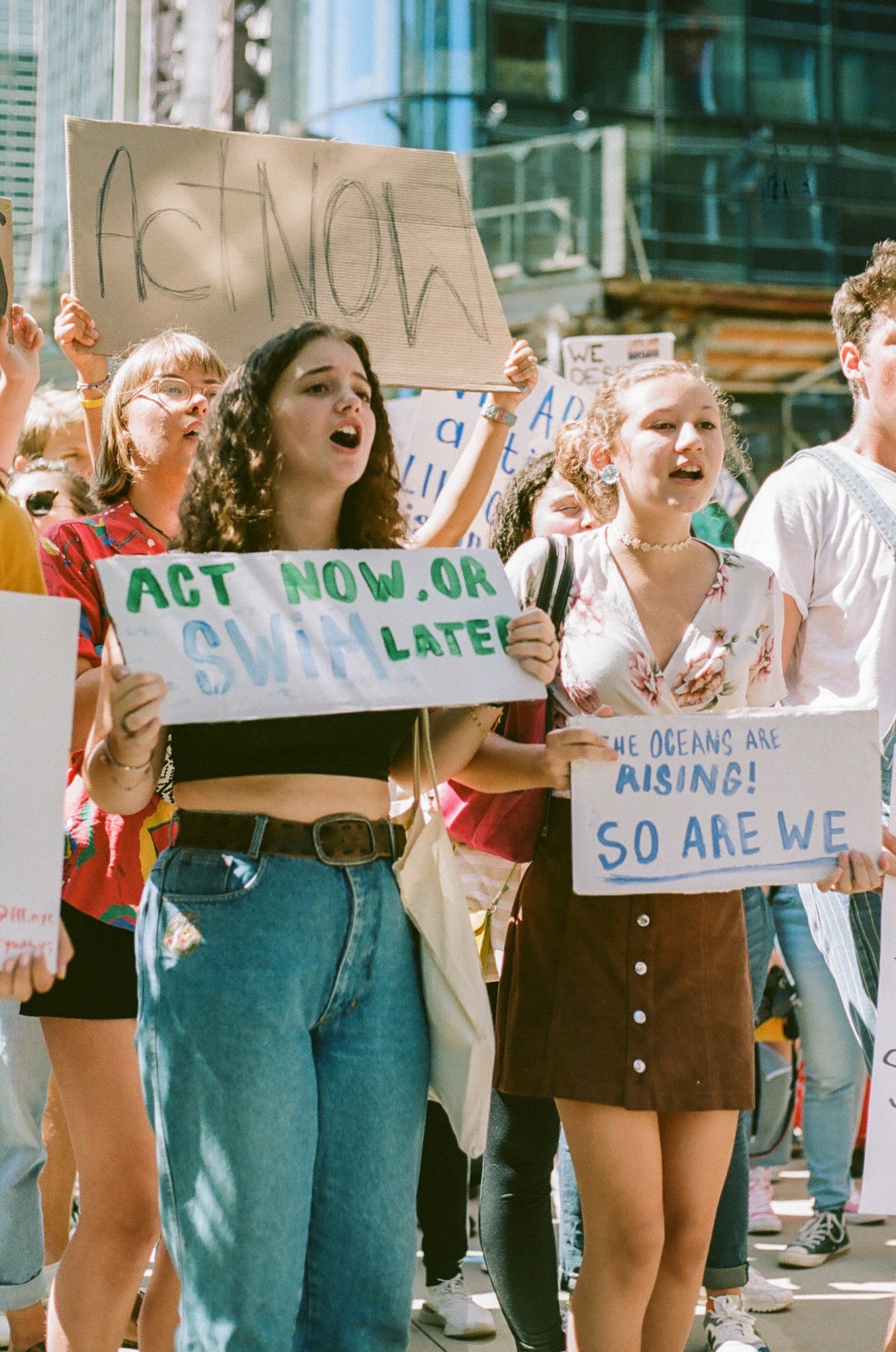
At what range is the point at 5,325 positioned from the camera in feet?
8.63

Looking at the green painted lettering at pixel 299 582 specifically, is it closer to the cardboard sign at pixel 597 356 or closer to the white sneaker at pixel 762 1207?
the white sneaker at pixel 762 1207

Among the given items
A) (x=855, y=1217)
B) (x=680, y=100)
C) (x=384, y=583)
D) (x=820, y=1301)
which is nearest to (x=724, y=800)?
(x=384, y=583)

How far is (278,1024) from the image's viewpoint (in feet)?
7.09

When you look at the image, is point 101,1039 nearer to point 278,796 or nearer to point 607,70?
point 278,796

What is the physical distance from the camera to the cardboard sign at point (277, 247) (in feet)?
10.7

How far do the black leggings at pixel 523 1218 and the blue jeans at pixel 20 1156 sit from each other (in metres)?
0.88

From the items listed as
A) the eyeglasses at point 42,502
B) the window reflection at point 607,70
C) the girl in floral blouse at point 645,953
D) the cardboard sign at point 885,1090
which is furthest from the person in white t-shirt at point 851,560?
the window reflection at point 607,70

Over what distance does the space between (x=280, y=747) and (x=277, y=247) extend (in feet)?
4.98

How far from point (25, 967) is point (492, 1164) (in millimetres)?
1325

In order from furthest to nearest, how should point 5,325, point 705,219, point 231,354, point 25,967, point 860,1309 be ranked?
point 705,219 < point 860,1309 < point 231,354 < point 5,325 < point 25,967

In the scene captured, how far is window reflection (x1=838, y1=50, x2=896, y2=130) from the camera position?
54.9 feet

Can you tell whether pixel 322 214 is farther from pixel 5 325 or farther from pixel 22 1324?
pixel 22 1324

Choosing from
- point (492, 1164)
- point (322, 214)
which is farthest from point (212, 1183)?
point (322, 214)

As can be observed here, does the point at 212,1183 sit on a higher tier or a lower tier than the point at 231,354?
lower
